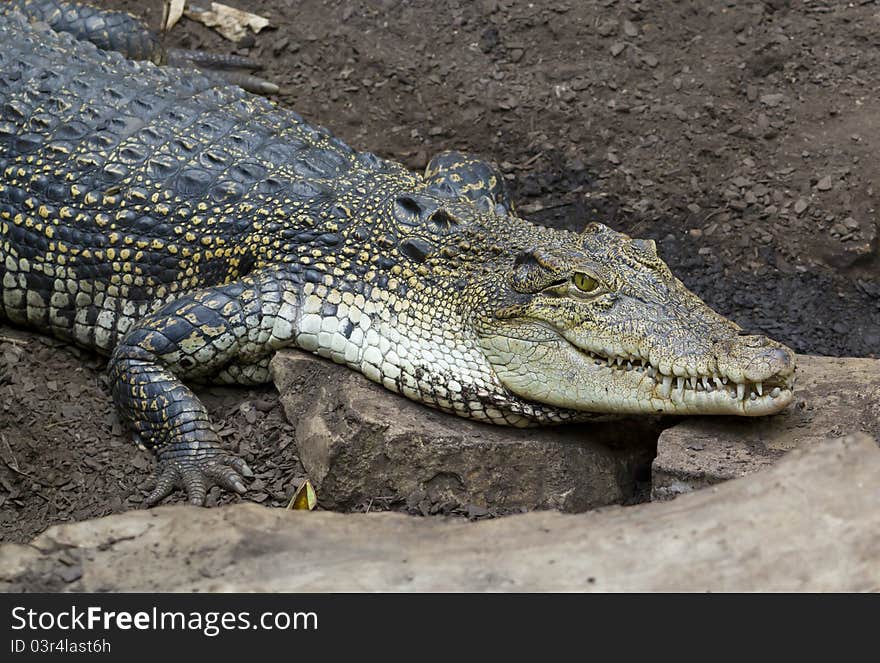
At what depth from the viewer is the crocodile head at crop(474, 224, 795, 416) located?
4.17 m

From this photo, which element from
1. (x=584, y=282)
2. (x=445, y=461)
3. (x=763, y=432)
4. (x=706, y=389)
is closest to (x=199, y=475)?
(x=445, y=461)

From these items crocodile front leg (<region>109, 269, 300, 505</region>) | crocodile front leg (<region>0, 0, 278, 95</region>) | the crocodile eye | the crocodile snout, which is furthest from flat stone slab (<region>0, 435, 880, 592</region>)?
crocodile front leg (<region>0, 0, 278, 95</region>)

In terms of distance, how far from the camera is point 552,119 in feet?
22.1

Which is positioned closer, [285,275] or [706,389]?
[706,389]

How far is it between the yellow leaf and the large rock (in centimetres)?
3

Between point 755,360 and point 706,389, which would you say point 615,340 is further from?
point 755,360

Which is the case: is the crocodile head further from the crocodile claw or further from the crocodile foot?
the crocodile foot

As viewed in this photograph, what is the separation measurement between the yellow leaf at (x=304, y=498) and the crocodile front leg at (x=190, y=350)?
40 cm

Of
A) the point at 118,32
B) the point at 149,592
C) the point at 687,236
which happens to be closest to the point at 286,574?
the point at 149,592

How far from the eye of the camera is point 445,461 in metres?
4.58

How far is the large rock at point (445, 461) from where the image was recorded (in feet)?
15.0

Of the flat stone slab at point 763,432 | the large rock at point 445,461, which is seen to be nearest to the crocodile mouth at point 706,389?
the flat stone slab at point 763,432

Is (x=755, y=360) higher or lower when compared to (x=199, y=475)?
higher

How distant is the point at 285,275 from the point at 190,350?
1.78 feet
